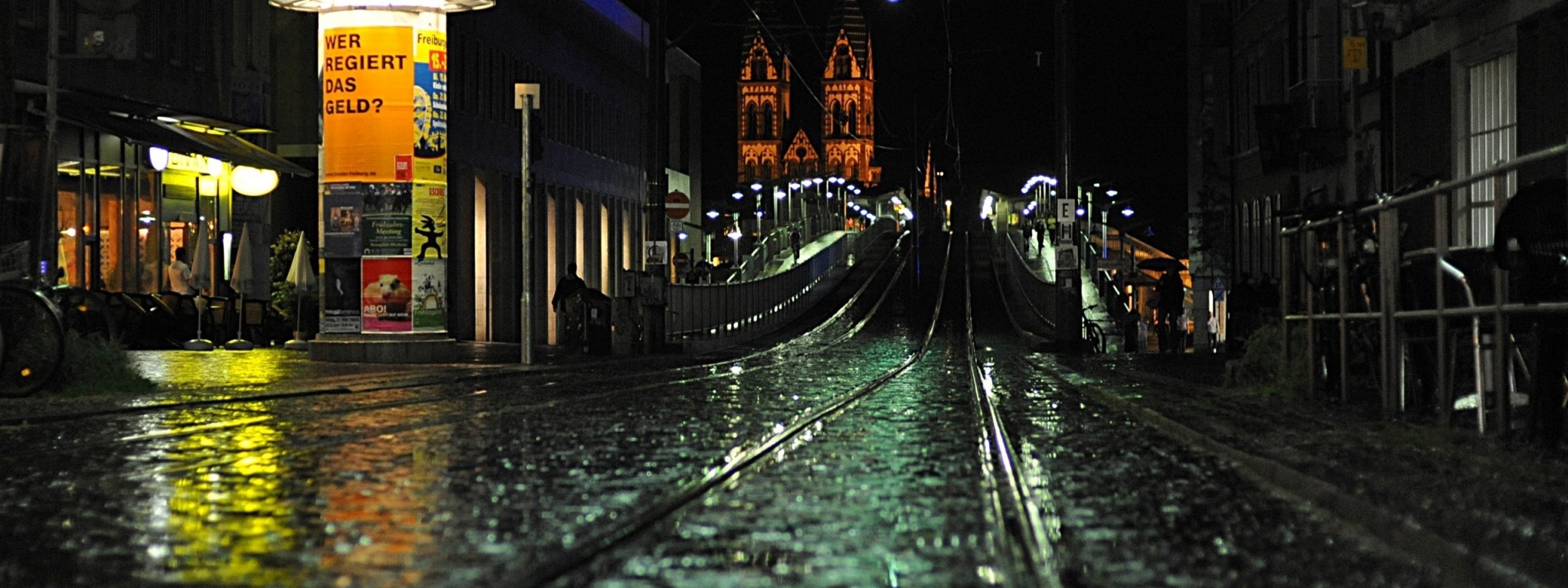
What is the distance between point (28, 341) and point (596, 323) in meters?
15.6

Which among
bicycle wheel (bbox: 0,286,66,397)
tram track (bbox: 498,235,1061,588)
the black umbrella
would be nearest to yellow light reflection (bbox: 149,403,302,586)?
tram track (bbox: 498,235,1061,588)

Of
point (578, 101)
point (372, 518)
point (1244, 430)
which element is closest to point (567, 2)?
point (578, 101)

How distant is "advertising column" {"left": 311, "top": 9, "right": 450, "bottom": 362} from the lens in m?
26.3

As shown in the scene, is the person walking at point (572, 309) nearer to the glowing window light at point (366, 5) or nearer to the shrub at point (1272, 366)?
the glowing window light at point (366, 5)

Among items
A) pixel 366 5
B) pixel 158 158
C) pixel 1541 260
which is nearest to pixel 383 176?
pixel 366 5

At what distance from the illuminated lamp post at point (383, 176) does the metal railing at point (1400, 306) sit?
13.2 m

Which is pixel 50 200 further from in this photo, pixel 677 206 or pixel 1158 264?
pixel 1158 264

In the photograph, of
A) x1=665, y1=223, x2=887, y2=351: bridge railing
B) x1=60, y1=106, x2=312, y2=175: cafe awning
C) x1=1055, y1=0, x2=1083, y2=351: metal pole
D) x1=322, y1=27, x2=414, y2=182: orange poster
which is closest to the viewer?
x1=322, y1=27, x2=414, y2=182: orange poster

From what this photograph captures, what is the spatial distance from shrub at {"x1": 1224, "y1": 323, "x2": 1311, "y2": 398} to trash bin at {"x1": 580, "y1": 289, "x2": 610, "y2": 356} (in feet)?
45.3

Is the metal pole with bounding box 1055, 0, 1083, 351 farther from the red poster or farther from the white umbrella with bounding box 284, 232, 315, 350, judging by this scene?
the white umbrella with bounding box 284, 232, 315, 350

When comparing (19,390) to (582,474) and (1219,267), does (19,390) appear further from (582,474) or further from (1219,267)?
(1219,267)

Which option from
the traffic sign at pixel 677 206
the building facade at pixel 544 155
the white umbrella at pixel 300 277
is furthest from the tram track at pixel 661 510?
the traffic sign at pixel 677 206

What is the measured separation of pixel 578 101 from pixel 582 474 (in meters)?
49.0

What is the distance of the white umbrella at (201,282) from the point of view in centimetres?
2861
